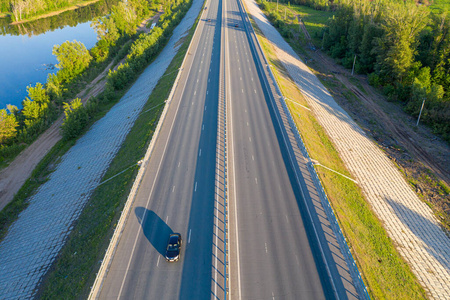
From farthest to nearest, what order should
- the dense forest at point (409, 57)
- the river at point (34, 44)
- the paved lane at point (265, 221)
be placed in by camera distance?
the river at point (34, 44) < the dense forest at point (409, 57) < the paved lane at point (265, 221)

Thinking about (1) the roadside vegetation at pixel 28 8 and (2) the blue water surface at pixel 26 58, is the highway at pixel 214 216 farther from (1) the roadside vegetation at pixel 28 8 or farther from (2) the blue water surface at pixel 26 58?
(1) the roadside vegetation at pixel 28 8

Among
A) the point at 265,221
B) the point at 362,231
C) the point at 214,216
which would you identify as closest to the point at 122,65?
the point at 214,216

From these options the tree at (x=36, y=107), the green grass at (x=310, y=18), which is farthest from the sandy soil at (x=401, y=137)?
the tree at (x=36, y=107)

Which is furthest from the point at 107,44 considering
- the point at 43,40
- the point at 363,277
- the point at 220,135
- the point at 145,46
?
the point at 363,277

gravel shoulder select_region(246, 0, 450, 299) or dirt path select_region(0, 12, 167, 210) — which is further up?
gravel shoulder select_region(246, 0, 450, 299)

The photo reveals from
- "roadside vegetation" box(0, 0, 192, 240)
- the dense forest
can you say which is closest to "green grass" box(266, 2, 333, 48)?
the dense forest

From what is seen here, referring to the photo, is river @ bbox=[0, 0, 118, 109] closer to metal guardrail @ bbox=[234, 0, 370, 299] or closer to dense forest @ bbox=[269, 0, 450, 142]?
metal guardrail @ bbox=[234, 0, 370, 299]

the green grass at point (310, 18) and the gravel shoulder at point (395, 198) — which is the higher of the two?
the green grass at point (310, 18)
